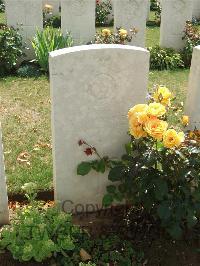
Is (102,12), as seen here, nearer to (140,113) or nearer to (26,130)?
(26,130)

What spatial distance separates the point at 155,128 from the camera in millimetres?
2865

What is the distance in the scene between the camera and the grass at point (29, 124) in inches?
165

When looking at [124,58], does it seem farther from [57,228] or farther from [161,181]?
[57,228]

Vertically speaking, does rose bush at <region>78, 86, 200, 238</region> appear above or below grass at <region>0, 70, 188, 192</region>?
above

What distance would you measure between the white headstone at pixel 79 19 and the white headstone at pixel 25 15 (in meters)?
0.47

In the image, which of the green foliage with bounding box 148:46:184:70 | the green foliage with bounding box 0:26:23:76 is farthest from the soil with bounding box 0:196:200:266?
the green foliage with bounding box 148:46:184:70

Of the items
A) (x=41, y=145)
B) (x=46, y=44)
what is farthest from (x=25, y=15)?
(x=41, y=145)

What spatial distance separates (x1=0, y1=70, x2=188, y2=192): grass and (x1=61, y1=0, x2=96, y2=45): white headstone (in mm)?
1320

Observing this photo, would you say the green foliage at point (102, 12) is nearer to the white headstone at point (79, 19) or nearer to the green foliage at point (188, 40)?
the green foliage at point (188, 40)

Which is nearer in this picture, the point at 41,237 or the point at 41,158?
the point at 41,237

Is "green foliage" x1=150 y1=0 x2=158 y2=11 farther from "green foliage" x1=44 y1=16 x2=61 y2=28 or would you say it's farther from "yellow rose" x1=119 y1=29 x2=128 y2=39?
"yellow rose" x1=119 y1=29 x2=128 y2=39

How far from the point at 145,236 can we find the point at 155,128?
1.01 m

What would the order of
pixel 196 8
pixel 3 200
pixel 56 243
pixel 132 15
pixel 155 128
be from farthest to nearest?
pixel 196 8 → pixel 132 15 → pixel 3 200 → pixel 56 243 → pixel 155 128

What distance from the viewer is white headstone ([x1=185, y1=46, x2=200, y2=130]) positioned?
133 inches
